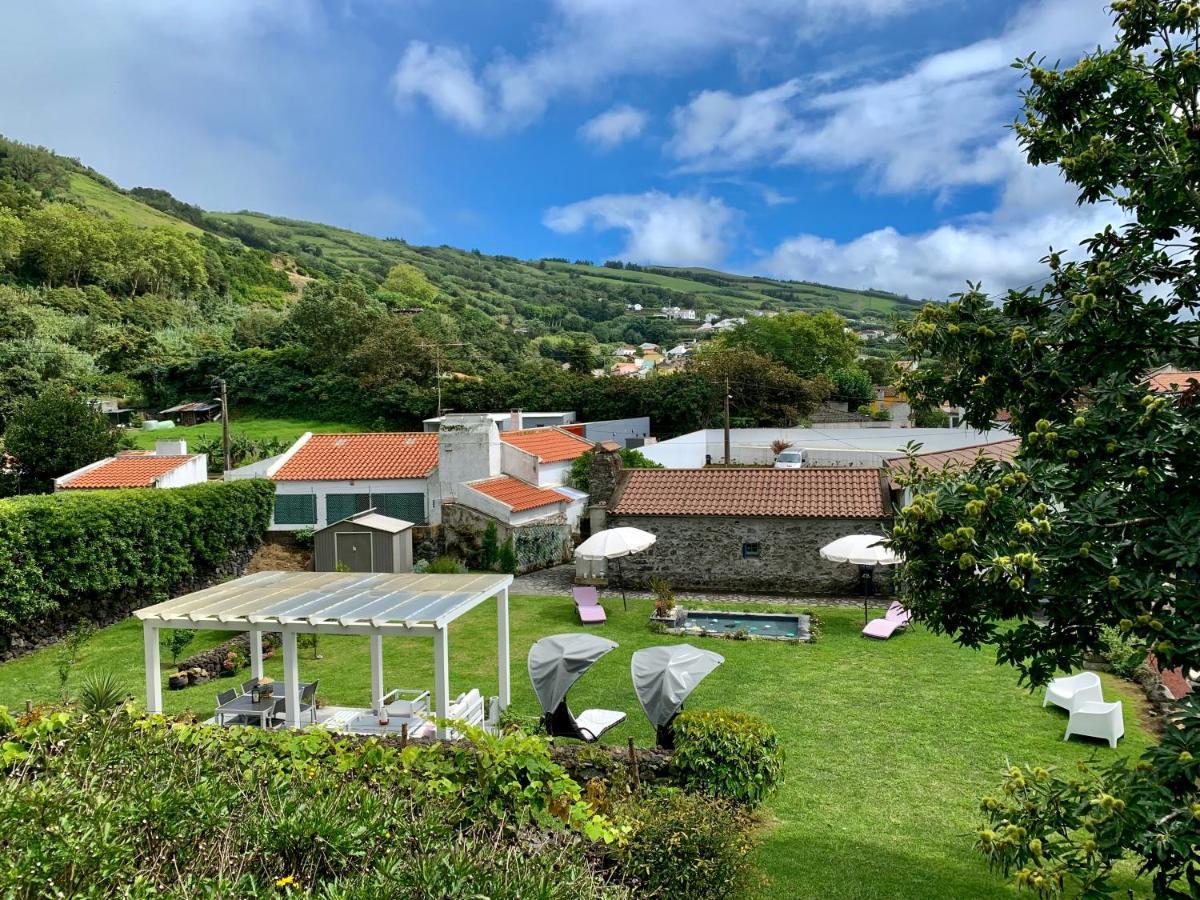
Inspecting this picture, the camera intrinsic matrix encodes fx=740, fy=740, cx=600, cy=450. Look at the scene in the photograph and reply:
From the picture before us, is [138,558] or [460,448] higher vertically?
[460,448]

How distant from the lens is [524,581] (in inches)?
1005

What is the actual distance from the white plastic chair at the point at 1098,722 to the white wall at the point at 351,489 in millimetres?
21128

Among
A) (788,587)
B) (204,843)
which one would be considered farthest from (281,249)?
(204,843)

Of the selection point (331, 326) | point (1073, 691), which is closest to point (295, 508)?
point (1073, 691)

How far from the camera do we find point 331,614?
11.7m

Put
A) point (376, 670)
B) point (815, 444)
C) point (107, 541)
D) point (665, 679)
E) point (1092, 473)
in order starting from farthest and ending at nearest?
point (815, 444), point (107, 541), point (376, 670), point (665, 679), point (1092, 473)

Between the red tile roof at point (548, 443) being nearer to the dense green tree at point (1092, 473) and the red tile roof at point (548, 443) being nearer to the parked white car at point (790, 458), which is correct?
the parked white car at point (790, 458)

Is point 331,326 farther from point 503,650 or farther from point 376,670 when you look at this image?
point 503,650

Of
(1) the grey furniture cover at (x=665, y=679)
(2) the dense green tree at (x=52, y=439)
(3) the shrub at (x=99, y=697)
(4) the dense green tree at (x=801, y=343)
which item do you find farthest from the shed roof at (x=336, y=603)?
(4) the dense green tree at (x=801, y=343)

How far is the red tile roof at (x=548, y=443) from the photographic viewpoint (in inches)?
1241

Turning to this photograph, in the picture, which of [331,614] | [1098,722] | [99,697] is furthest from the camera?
[331,614]

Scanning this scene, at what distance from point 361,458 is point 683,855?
25.5 metres

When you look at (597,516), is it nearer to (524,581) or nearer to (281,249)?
(524,581)

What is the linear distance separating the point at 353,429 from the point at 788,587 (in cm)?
3979
